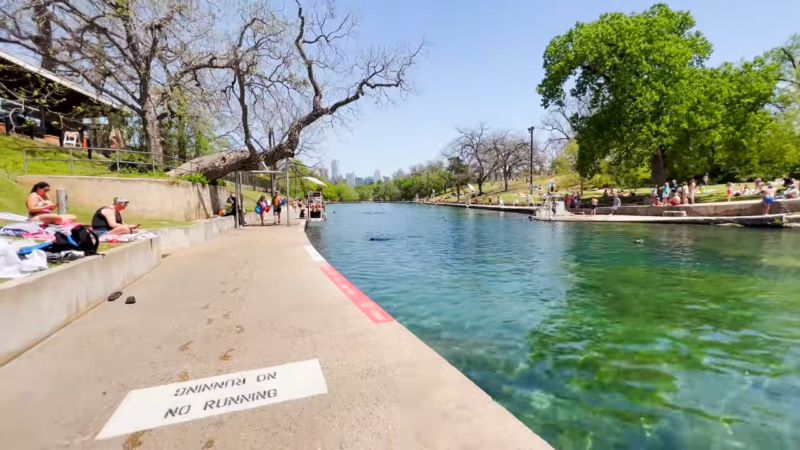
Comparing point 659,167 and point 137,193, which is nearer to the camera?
point 137,193

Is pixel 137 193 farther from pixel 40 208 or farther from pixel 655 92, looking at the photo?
pixel 655 92

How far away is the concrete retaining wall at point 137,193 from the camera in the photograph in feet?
45.7

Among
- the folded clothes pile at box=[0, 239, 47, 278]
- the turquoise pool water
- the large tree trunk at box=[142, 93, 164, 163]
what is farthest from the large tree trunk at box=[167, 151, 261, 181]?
the folded clothes pile at box=[0, 239, 47, 278]

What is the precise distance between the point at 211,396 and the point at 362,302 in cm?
292

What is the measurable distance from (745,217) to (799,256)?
32.6ft

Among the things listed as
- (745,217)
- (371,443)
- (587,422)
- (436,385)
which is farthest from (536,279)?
(745,217)

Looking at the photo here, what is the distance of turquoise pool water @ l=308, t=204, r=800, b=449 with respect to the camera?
3734 mm

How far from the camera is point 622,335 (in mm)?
5918

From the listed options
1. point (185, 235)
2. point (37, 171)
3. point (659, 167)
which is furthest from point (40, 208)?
point (659, 167)

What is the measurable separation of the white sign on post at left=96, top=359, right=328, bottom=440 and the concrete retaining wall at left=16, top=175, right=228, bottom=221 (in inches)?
562

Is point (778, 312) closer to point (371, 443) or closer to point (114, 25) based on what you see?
point (371, 443)

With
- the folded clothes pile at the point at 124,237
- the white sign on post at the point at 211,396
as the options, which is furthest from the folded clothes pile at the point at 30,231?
the white sign on post at the point at 211,396

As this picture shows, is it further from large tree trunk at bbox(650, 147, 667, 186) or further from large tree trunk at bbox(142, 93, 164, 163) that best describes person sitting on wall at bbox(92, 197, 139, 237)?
large tree trunk at bbox(650, 147, 667, 186)

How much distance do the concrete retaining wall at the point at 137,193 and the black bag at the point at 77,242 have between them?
10.2 meters
